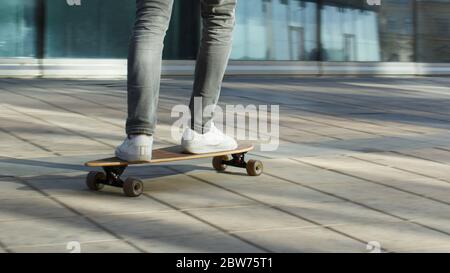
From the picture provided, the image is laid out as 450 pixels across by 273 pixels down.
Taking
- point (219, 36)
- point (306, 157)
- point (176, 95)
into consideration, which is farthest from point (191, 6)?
point (219, 36)

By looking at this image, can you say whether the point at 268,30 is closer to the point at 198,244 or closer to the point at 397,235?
the point at 397,235

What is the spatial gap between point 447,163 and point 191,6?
23.1 feet

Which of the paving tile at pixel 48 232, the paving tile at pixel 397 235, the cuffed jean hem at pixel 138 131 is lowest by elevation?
the paving tile at pixel 397 235

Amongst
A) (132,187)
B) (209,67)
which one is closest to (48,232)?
(132,187)

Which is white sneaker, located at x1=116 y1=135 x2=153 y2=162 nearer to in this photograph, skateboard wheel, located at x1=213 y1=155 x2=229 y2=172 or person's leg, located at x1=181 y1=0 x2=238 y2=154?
person's leg, located at x1=181 y1=0 x2=238 y2=154

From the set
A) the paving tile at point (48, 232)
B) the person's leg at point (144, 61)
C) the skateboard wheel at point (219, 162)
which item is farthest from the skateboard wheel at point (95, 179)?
the skateboard wheel at point (219, 162)

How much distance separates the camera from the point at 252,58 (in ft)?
42.2

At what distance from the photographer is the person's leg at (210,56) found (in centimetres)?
500

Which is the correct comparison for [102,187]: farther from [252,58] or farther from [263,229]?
[252,58]

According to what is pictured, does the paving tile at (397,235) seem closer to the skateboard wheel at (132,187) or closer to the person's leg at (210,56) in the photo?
the skateboard wheel at (132,187)

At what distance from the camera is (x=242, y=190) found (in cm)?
491

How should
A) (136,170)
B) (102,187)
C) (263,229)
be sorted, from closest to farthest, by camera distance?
(263,229), (102,187), (136,170)

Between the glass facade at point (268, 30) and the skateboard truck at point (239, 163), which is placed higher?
the glass facade at point (268, 30)
